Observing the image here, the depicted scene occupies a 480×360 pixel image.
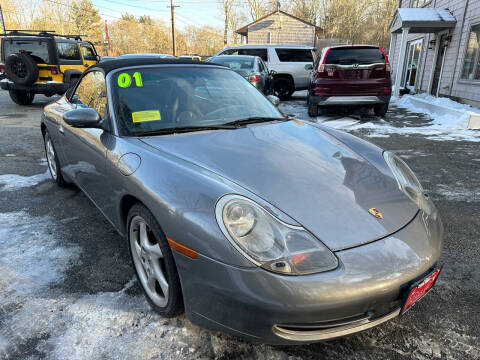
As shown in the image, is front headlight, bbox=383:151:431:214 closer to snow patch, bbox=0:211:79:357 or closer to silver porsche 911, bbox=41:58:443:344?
silver porsche 911, bbox=41:58:443:344

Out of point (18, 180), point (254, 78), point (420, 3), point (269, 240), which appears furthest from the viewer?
point (420, 3)

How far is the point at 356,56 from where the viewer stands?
7695mm

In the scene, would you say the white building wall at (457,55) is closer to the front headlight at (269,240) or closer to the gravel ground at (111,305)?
the gravel ground at (111,305)

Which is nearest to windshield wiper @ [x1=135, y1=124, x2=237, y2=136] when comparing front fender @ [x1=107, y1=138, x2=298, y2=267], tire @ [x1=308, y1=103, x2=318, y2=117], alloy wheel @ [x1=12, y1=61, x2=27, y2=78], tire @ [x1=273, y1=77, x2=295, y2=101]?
front fender @ [x1=107, y1=138, x2=298, y2=267]

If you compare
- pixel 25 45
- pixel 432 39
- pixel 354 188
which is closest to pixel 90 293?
pixel 354 188

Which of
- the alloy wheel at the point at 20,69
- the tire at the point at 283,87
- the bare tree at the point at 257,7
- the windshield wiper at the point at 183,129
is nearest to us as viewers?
the windshield wiper at the point at 183,129

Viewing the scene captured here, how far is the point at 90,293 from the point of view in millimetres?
2135

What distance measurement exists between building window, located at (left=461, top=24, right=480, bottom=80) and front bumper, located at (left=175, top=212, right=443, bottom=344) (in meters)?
10.1

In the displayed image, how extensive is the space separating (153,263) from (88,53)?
39.9ft

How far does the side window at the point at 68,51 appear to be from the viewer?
10.5 m

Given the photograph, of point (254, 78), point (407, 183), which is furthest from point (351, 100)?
point (407, 183)

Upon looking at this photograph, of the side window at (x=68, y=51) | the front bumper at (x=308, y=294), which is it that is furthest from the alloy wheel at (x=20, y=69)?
the front bumper at (x=308, y=294)

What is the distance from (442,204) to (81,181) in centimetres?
351

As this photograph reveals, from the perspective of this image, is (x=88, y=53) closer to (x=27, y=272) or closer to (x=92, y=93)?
(x=92, y=93)
